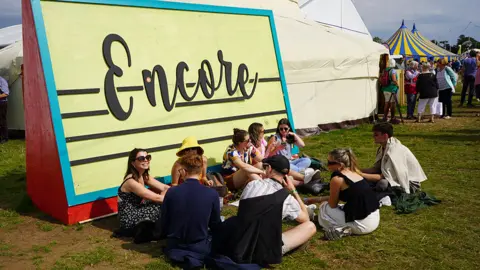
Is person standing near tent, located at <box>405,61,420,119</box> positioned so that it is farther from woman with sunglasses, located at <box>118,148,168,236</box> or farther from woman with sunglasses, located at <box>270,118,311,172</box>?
woman with sunglasses, located at <box>118,148,168,236</box>

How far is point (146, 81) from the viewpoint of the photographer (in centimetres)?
628

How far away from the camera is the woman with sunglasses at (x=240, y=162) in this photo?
20.7ft

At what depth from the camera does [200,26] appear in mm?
7129

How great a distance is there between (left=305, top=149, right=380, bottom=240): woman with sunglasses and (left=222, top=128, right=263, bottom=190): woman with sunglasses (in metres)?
1.48

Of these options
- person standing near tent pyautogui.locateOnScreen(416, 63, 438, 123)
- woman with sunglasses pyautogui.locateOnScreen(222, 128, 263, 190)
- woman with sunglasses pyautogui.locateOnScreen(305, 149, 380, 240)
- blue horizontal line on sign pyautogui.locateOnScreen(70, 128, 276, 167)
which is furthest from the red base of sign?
person standing near tent pyautogui.locateOnScreen(416, 63, 438, 123)

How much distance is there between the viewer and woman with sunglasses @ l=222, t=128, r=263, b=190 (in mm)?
6312

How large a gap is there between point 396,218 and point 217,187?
2.21 m

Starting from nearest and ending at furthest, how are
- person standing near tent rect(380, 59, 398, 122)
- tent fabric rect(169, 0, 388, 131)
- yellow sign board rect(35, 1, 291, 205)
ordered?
yellow sign board rect(35, 1, 291, 205) < tent fabric rect(169, 0, 388, 131) < person standing near tent rect(380, 59, 398, 122)

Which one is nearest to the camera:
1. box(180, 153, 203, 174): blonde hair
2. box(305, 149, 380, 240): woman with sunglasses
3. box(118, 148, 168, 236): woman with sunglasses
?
box(180, 153, 203, 174): blonde hair

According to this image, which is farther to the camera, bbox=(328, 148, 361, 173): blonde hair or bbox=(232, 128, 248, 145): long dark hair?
bbox=(232, 128, 248, 145): long dark hair

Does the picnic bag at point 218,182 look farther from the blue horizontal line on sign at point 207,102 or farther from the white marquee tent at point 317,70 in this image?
the white marquee tent at point 317,70

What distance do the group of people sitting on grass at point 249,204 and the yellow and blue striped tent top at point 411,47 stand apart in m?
26.4

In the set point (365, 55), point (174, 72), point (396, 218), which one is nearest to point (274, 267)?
point (396, 218)

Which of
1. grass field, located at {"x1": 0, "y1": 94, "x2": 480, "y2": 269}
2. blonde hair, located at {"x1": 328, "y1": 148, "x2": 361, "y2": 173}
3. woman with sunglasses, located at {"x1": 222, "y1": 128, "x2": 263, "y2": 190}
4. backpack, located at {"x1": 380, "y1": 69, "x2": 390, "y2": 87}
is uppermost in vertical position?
backpack, located at {"x1": 380, "y1": 69, "x2": 390, "y2": 87}
